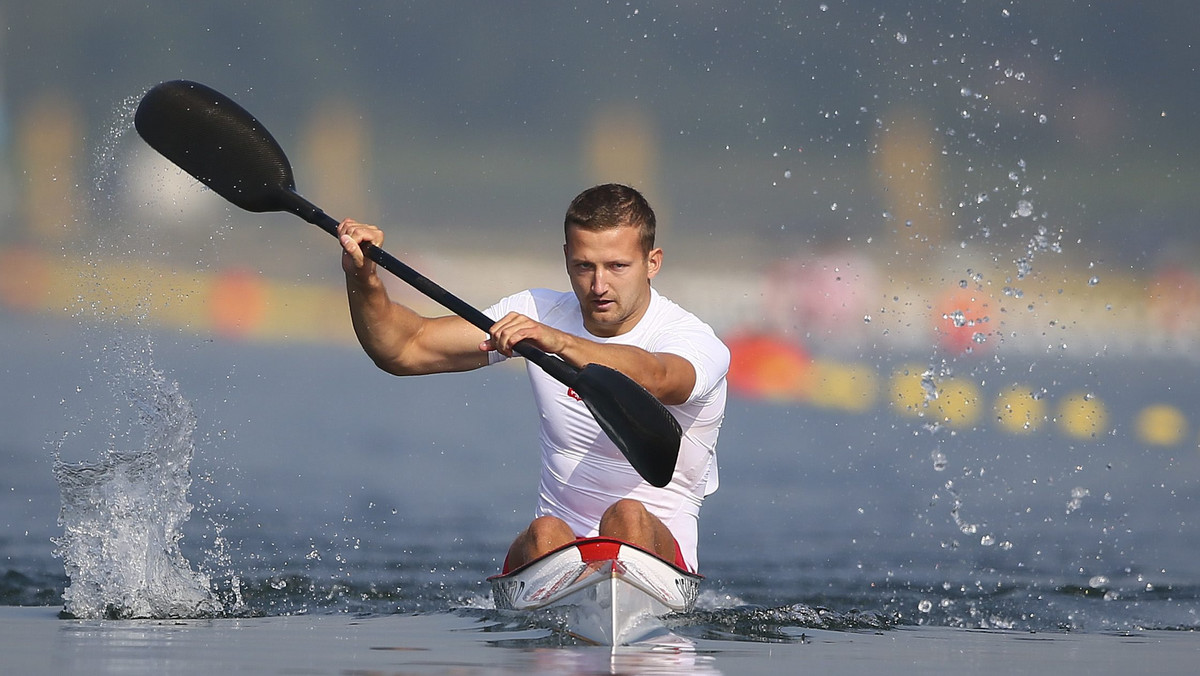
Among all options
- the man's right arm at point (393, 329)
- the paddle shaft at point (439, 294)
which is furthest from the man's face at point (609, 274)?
the man's right arm at point (393, 329)

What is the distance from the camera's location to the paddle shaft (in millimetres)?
3439

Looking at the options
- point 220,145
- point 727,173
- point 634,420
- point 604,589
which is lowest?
point 604,589

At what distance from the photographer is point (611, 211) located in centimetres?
369

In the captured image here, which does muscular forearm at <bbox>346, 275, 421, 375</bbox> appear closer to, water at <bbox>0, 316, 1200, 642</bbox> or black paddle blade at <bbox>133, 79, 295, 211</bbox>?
black paddle blade at <bbox>133, 79, 295, 211</bbox>

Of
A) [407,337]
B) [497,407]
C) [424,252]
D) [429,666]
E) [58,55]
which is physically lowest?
[429,666]

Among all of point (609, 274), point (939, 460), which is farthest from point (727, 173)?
point (609, 274)

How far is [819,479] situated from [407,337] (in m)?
6.27

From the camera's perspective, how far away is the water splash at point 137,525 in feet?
13.5

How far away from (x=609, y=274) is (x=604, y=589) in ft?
2.55

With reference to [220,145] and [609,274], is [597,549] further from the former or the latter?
[220,145]

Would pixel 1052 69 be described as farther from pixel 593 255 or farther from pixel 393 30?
pixel 593 255

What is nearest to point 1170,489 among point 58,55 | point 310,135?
point 310,135

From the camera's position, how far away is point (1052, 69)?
18.1 meters

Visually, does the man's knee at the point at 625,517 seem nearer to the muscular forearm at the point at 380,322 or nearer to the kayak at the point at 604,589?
the kayak at the point at 604,589
